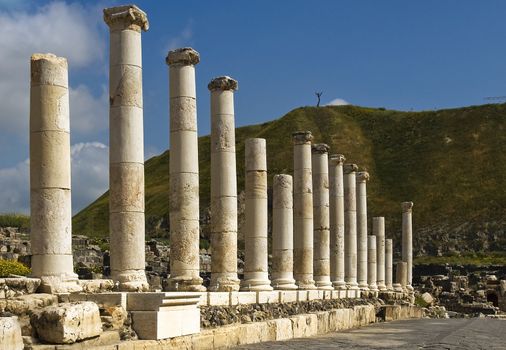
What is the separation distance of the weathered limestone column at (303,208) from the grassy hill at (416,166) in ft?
165

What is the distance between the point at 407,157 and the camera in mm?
107750

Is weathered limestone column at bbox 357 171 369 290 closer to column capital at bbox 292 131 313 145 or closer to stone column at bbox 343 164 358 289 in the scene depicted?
stone column at bbox 343 164 358 289

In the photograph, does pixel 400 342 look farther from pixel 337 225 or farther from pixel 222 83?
pixel 337 225

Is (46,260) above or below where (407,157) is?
below

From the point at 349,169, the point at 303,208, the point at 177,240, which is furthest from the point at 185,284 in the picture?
the point at 349,169

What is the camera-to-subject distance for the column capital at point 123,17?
55.0ft

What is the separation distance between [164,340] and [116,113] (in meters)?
4.73

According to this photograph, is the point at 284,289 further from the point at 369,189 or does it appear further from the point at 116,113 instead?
the point at 369,189

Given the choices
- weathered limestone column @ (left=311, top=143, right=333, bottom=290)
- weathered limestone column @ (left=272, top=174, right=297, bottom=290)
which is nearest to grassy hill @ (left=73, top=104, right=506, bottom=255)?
weathered limestone column @ (left=311, top=143, right=333, bottom=290)

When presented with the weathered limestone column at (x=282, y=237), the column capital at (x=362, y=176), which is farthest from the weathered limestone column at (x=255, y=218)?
the column capital at (x=362, y=176)

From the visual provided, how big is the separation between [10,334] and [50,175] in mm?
4162

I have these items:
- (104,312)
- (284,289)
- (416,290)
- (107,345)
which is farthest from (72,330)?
(416,290)

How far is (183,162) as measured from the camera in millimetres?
20703

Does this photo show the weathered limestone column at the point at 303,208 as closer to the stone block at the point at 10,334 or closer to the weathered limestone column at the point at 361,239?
the weathered limestone column at the point at 361,239
